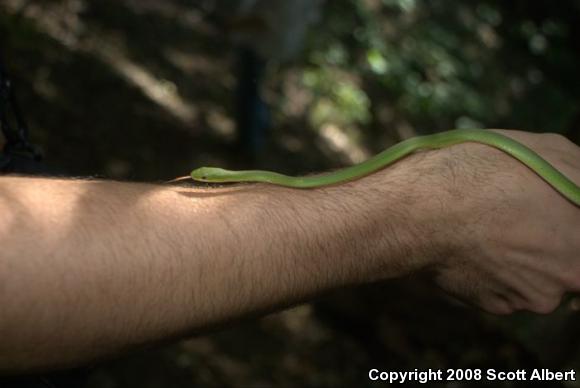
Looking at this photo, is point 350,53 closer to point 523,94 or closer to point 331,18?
point 331,18

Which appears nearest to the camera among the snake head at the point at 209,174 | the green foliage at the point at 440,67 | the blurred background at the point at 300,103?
the snake head at the point at 209,174

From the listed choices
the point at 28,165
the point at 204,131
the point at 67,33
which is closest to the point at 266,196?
the point at 28,165

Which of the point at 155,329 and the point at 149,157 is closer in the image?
the point at 155,329

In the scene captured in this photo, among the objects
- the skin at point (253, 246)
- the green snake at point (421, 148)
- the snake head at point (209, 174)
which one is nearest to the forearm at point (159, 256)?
the skin at point (253, 246)

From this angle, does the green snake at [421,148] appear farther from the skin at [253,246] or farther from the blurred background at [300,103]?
the blurred background at [300,103]

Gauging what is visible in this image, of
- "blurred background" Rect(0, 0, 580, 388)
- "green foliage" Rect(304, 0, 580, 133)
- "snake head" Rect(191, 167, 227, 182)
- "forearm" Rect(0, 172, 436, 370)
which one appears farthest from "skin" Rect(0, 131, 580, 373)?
"green foliage" Rect(304, 0, 580, 133)

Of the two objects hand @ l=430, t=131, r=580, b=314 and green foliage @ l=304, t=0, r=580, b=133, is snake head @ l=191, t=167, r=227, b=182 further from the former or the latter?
green foliage @ l=304, t=0, r=580, b=133
